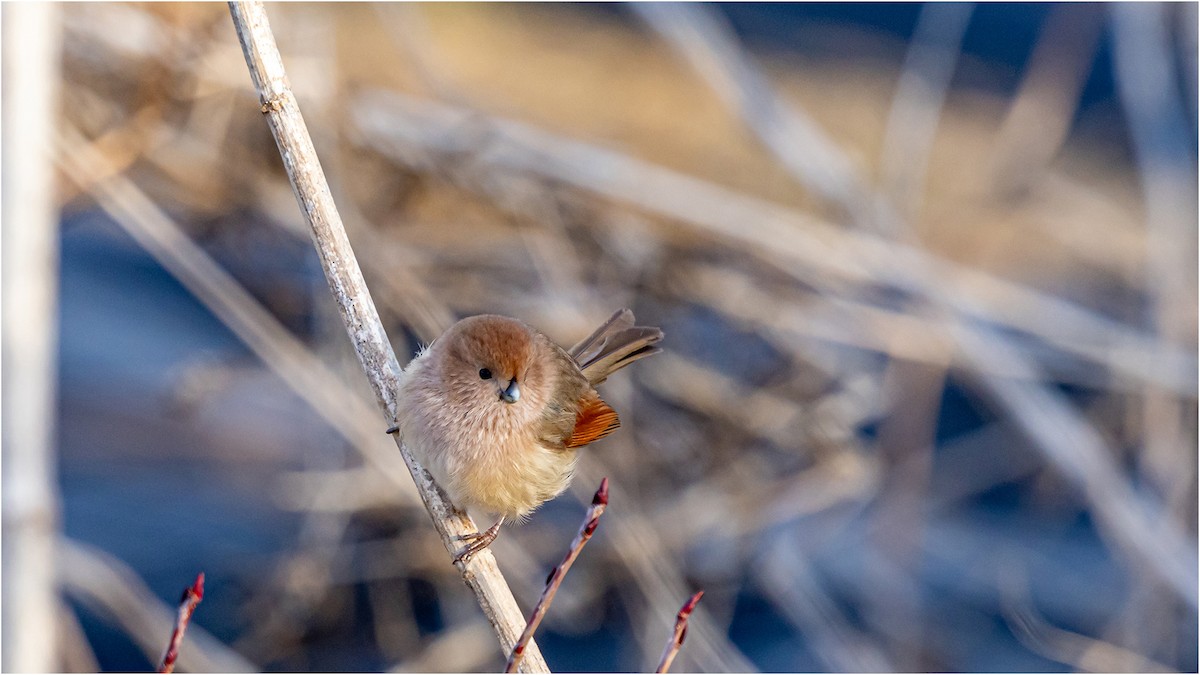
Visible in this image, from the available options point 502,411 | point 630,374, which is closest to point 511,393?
point 502,411

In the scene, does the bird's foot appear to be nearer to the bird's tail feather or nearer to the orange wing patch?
the orange wing patch

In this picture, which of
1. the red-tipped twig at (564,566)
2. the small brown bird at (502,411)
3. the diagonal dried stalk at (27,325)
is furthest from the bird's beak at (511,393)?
the red-tipped twig at (564,566)

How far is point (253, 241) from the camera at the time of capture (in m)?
4.19

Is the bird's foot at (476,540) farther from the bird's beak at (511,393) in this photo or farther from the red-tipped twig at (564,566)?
the red-tipped twig at (564,566)

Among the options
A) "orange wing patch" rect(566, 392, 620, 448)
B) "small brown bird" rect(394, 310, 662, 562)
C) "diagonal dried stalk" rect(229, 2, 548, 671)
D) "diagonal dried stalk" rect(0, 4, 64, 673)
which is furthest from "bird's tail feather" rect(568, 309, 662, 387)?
"diagonal dried stalk" rect(0, 4, 64, 673)

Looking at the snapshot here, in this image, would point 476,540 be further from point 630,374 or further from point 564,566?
point 630,374

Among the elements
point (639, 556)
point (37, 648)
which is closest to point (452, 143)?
point (639, 556)

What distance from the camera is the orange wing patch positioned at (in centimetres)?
247

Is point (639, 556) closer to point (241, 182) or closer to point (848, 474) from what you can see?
point (848, 474)

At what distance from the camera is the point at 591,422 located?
8.20 ft

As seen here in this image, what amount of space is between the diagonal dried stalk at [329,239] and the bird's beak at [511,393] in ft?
1.07

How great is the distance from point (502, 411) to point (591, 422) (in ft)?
0.85

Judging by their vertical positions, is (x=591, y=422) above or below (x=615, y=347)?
below

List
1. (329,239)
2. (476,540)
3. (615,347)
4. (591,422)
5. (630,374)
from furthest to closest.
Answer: (630,374) < (615,347) < (591,422) < (476,540) < (329,239)
